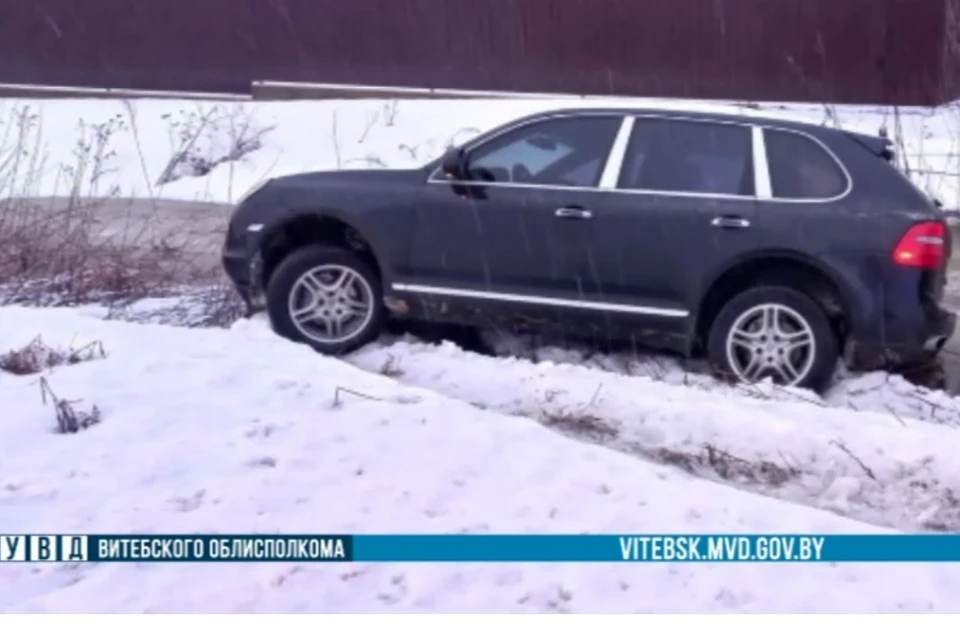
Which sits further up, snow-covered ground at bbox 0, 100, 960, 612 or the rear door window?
the rear door window

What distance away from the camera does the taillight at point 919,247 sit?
7.02 meters

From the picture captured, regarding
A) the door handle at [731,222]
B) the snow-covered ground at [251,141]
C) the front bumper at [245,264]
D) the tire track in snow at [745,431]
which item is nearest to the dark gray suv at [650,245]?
the door handle at [731,222]

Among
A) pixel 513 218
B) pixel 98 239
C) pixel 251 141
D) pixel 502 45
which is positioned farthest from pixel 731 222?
pixel 502 45

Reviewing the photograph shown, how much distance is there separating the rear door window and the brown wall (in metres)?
9.45

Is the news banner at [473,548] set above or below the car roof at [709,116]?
below

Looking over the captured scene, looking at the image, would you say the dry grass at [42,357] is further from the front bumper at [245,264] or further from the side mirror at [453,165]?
the side mirror at [453,165]

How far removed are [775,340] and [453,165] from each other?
5.49 ft

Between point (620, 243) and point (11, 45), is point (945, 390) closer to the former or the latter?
point (620, 243)

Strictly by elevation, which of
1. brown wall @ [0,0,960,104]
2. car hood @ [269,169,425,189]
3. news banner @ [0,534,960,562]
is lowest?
news banner @ [0,534,960,562]

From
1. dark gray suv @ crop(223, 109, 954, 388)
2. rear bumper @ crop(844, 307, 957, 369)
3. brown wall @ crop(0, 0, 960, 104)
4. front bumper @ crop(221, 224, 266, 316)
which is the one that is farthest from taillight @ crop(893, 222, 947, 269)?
brown wall @ crop(0, 0, 960, 104)

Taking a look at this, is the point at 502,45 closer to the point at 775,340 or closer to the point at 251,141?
the point at 251,141

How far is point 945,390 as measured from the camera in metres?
7.55

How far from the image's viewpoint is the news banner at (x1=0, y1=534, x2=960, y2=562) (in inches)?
166

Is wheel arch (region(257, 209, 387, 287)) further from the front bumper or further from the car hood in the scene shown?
the car hood
